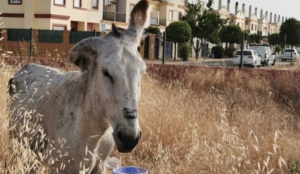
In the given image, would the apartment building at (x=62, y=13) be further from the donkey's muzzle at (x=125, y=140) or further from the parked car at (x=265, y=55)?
the donkey's muzzle at (x=125, y=140)

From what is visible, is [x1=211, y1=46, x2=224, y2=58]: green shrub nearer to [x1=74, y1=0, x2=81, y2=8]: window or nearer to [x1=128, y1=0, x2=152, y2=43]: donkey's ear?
[x1=74, y1=0, x2=81, y2=8]: window

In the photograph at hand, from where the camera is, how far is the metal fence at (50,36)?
24.2m

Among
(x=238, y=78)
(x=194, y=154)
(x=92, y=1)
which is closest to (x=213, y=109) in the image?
(x=194, y=154)

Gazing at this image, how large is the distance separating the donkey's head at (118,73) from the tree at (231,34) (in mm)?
51513

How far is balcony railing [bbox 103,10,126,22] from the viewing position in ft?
135

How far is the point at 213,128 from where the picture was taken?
6.67 metres

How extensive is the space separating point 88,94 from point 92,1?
35.3 m

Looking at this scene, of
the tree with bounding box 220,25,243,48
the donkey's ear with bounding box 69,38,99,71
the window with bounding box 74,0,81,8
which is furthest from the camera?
the tree with bounding box 220,25,243,48

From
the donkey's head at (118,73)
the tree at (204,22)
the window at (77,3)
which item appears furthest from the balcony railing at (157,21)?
the donkey's head at (118,73)

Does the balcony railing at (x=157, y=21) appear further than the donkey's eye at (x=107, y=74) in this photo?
Yes

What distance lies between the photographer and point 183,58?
41.2 m

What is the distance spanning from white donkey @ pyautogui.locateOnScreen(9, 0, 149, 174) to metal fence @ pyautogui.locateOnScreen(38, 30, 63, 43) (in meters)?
20.9

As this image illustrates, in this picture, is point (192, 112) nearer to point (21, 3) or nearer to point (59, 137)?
point (59, 137)

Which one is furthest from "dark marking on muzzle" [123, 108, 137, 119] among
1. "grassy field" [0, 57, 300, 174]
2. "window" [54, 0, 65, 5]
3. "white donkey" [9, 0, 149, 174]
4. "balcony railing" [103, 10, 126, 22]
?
"balcony railing" [103, 10, 126, 22]
